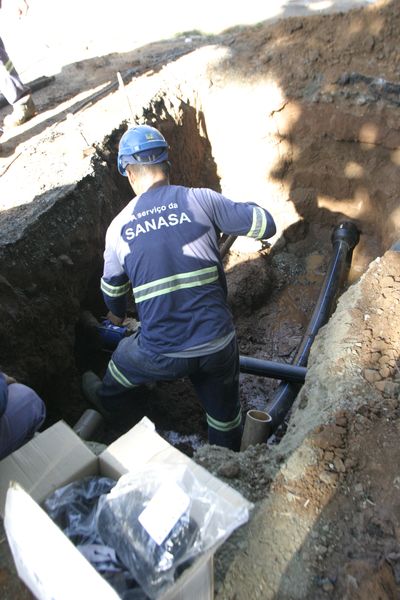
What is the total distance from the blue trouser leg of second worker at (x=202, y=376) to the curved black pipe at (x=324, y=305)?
32cm

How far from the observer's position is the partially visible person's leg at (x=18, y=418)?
6.89 ft

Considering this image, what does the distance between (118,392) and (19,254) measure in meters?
1.31

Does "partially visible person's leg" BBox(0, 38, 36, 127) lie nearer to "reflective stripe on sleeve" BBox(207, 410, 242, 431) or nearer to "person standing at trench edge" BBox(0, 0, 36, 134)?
"person standing at trench edge" BBox(0, 0, 36, 134)

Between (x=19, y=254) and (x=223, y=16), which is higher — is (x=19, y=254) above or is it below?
below

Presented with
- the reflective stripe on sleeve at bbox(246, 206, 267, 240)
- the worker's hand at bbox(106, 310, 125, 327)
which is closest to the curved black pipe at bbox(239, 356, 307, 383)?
the worker's hand at bbox(106, 310, 125, 327)

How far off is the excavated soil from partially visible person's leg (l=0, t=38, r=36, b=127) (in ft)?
0.58

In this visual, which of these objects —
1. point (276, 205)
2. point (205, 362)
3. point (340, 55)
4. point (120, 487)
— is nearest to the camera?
point (120, 487)

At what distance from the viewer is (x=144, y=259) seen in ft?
9.05

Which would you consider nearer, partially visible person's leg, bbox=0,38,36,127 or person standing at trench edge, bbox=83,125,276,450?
person standing at trench edge, bbox=83,125,276,450

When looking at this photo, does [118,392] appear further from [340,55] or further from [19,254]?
[340,55]

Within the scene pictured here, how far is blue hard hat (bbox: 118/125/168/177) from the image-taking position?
2.89m

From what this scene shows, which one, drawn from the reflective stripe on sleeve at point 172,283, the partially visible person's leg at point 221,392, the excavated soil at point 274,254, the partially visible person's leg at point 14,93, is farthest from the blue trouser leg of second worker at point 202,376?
the partially visible person's leg at point 14,93

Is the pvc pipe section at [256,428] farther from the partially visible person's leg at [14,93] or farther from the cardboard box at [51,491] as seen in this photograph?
the partially visible person's leg at [14,93]

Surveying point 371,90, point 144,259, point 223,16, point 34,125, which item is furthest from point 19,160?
point 223,16
